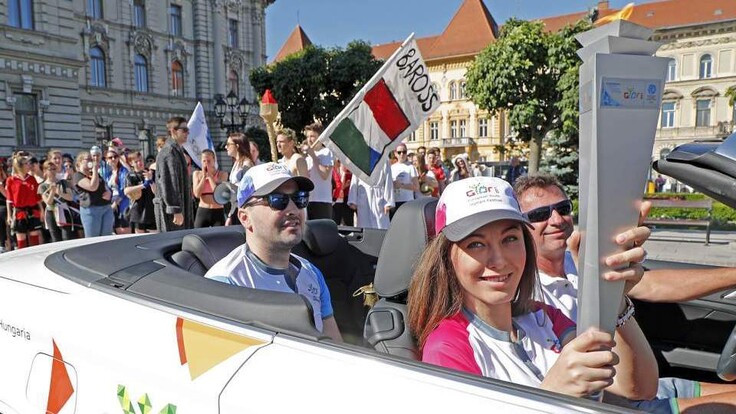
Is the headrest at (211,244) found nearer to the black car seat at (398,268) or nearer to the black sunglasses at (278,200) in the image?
the black sunglasses at (278,200)

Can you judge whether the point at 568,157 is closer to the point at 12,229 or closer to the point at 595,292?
the point at 12,229

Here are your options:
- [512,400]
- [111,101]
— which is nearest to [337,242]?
[512,400]

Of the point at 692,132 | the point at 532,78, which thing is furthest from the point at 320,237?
the point at 692,132

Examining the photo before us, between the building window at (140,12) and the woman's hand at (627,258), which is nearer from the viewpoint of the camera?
the woman's hand at (627,258)

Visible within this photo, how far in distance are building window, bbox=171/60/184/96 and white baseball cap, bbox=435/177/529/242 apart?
142ft

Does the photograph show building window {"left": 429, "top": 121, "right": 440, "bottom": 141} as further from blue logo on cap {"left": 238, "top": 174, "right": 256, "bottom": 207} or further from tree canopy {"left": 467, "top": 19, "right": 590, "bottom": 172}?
blue logo on cap {"left": 238, "top": 174, "right": 256, "bottom": 207}

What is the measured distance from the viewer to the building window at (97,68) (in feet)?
120

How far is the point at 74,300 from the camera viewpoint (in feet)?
6.95

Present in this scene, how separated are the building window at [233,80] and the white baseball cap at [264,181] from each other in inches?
1780

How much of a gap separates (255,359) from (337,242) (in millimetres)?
2008

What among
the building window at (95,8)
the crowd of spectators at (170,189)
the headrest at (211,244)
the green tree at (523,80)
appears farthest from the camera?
the building window at (95,8)

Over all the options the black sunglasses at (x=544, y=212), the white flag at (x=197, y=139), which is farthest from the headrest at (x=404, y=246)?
the white flag at (x=197, y=139)

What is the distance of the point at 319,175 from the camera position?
23.7 ft

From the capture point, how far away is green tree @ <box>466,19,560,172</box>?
54.3 ft
